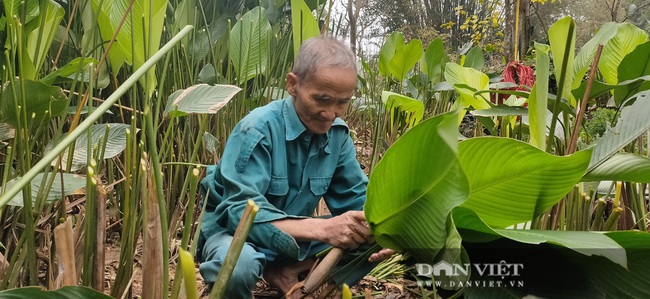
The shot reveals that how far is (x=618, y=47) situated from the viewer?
1130mm

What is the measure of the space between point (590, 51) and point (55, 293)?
3.07 ft

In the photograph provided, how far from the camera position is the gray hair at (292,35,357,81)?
91cm

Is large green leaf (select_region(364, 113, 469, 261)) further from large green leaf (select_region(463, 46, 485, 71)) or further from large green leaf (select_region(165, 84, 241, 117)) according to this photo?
large green leaf (select_region(463, 46, 485, 71))

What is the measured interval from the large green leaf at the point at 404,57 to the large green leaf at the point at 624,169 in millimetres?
1405

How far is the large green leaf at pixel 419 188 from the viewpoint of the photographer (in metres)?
0.45

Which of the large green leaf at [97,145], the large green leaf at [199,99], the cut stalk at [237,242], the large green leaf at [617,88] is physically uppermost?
the large green leaf at [617,88]

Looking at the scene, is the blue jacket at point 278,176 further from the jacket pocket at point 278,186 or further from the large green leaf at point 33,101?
the large green leaf at point 33,101

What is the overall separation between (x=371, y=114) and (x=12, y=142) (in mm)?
1851

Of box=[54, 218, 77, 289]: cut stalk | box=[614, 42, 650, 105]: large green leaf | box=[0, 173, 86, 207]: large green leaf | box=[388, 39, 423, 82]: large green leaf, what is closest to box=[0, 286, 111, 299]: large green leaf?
box=[54, 218, 77, 289]: cut stalk

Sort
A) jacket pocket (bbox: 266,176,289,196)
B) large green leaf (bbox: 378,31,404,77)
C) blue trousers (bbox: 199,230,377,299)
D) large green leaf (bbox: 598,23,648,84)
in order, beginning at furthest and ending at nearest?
large green leaf (bbox: 378,31,404,77) < large green leaf (bbox: 598,23,648,84) < jacket pocket (bbox: 266,176,289,196) < blue trousers (bbox: 199,230,377,299)

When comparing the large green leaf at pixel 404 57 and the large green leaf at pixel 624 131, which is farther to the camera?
the large green leaf at pixel 404 57

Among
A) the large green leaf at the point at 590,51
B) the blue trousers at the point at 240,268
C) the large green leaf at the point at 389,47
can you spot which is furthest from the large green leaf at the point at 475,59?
the blue trousers at the point at 240,268

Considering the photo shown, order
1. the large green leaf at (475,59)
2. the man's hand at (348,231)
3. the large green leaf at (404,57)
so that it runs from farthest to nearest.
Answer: the large green leaf at (475,59)
the large green leaf at (404,57)
the man's hand at (348,231)

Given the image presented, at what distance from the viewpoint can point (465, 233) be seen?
604mm
